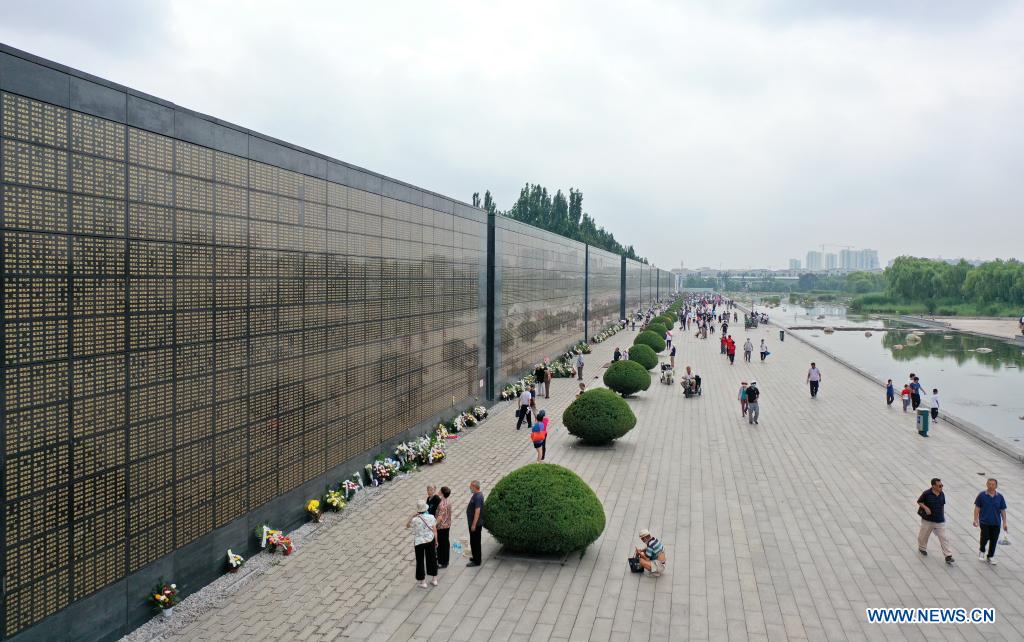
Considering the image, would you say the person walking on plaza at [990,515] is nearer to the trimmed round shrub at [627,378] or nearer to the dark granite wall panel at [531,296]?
the trimmed round shrub at [627,378]

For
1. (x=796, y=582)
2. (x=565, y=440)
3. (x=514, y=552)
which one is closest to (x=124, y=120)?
(x=514, y=552)

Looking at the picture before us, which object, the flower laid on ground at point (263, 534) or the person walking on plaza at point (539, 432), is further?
→ the person walking on plaza at point (539, 432)

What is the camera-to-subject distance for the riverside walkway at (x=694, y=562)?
801 centimetres

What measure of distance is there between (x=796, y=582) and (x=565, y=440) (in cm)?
962

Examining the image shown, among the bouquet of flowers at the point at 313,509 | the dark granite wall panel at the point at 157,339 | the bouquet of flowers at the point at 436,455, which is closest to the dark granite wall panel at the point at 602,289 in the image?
the bouquet of flowers at the point at 436,455

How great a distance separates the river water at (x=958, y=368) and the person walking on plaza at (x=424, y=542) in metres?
17.1

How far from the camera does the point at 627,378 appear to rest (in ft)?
80.6

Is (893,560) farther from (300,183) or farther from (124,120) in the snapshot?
(124,120)

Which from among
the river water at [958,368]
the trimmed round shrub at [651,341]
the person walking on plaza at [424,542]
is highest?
the trimmed round shrub at [651,341]

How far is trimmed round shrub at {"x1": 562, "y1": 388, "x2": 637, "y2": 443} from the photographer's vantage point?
17.0m

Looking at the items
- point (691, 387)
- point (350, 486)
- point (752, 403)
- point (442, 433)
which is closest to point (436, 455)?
point (442, 433)

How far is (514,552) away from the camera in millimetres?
10320

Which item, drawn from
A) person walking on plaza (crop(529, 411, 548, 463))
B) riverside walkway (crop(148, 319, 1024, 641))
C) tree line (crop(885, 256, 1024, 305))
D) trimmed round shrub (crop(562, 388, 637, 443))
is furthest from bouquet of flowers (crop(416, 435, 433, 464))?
tree line (crop(885, 256, 1024, 305))

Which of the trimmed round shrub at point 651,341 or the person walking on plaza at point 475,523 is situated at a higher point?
the trimmed round shrub at point 651,341
